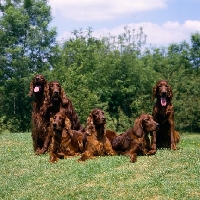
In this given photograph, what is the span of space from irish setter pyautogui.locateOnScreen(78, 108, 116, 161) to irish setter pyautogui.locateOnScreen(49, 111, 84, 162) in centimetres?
69

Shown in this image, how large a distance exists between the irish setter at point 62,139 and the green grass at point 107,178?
1.34 ft

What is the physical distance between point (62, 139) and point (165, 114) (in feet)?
10.3

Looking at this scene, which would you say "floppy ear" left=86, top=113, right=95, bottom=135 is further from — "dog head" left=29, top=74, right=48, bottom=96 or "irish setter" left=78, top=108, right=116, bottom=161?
"dog head" left=29, top=74, right=48, bottom=96

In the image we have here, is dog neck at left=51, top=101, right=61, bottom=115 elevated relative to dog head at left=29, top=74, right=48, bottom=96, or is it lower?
lower

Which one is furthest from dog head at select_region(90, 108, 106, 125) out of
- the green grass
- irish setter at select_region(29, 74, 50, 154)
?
irish setter at select_region(29, 74, 50, 154)

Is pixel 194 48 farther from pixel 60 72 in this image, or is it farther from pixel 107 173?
pixel 107 173

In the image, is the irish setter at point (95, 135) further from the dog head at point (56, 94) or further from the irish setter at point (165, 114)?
the irish setter at point (165, 114)

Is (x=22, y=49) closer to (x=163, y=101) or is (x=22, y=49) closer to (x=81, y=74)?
(x=81, y=74)

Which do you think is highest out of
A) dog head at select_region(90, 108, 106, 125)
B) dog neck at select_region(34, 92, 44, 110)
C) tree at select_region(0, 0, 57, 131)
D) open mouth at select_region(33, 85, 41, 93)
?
tree at select_region(0, 0, 57, 131)

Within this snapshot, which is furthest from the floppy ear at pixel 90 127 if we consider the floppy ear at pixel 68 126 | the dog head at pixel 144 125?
the dog head at pixel 144 125

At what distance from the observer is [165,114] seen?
1239 cm

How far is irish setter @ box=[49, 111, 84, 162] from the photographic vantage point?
12.2 metres

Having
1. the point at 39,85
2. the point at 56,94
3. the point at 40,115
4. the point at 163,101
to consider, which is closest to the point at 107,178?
the point at 163,101

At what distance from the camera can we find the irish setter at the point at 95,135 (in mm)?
11734
